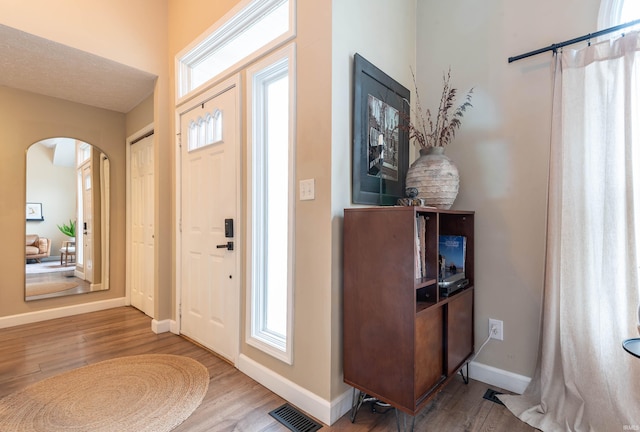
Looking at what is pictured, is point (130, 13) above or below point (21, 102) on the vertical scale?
above

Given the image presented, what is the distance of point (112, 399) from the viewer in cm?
183

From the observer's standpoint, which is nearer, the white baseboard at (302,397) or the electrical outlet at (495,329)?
the white baseboard at (302,397)

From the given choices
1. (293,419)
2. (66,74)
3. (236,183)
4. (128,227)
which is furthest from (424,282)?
(128,227)

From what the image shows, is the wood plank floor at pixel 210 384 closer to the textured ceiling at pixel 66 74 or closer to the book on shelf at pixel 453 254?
the book on shelf at pixel 453 254

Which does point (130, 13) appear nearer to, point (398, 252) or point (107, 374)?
point (107, 374)

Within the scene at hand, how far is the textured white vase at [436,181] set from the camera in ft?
6.10

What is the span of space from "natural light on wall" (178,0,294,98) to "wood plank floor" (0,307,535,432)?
7.37ft

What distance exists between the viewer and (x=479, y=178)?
208 cm

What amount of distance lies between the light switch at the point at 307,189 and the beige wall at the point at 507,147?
1135 millimetres

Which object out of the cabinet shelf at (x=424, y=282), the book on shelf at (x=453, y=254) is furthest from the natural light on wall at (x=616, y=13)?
the cabinet shelf at (x=424, y=282)

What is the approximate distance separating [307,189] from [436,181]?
0.80 metres

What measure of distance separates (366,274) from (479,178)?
114 cm

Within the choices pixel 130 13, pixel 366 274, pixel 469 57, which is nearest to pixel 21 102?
pixel 130 13

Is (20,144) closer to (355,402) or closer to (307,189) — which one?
(307,189)
